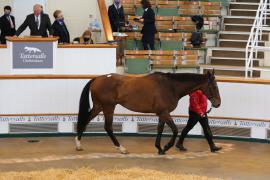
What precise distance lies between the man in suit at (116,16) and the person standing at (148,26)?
1.01 m

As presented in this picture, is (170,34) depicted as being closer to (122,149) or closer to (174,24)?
(174,24)

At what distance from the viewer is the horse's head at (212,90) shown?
15.1 m

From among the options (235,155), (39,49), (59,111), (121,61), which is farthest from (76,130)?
(121,61)

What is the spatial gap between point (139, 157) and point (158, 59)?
6.39 m

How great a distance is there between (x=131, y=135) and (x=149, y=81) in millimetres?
2063

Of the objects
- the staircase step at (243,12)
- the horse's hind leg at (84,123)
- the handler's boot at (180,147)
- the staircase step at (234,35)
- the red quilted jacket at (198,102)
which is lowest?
the handler's boot at (180,147)

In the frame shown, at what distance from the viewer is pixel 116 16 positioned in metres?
22.0

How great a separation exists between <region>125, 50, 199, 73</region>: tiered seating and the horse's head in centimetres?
556

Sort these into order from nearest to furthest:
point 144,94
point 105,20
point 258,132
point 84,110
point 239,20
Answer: point 144,94 < point 84,110 < point 258,132 < point 105,20 < point 239,20

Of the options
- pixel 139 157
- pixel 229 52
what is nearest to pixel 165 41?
pixel 229 52

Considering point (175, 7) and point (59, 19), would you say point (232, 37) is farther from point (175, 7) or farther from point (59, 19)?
point (59, 19)

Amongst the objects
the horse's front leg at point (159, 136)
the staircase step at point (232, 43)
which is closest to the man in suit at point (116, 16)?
the staircase step at point (232, 43)

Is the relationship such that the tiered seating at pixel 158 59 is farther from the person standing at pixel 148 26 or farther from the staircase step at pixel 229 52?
the staircase step at pixel 229 52

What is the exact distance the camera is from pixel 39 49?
56.1 ft
